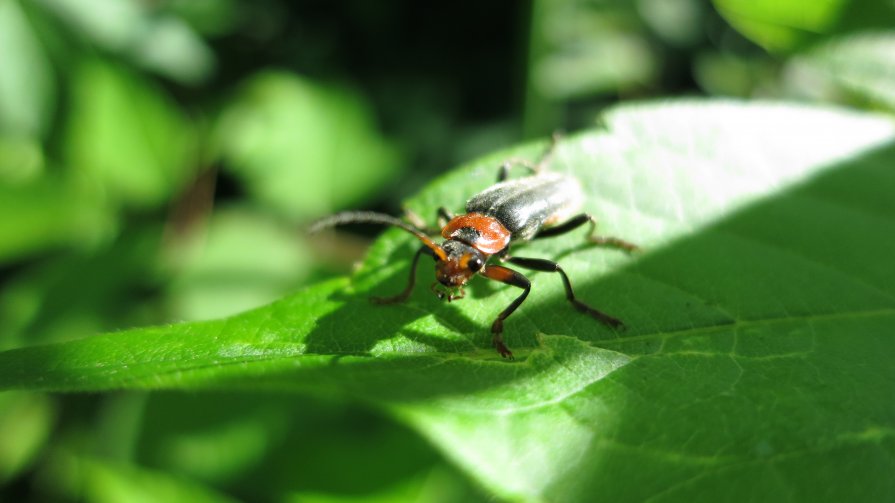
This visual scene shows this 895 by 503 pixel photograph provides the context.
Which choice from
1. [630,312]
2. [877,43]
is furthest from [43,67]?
[877,43]

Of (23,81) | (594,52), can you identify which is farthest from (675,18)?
(23,81)

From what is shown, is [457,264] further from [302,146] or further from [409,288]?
[302,146]

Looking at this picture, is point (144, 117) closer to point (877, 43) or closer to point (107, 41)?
point (107, 41)

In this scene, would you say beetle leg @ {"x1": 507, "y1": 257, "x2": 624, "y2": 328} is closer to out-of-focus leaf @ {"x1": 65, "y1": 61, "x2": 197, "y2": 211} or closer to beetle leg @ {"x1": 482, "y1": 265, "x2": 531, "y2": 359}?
beetle leg @ {"x1": 482, "y1": 265, "x2": 531, "y2": 359}

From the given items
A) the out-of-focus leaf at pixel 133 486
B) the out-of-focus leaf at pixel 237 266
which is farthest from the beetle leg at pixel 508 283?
the out-of-focus leaf at pixel 237 266

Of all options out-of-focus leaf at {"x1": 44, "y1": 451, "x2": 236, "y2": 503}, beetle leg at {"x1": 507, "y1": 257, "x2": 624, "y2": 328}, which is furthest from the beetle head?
out-of-focus leaf at {"x1": 44, "y1": 451, "x2": 236, "y2": 503}

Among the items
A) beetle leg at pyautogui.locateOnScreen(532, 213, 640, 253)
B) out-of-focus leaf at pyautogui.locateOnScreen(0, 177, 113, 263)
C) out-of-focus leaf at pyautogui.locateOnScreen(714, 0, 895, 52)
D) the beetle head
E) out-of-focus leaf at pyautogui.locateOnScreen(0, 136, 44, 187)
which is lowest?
out-of-focus leaf at pyautogui.locateOnScreen(0, 177, 113, 263)
